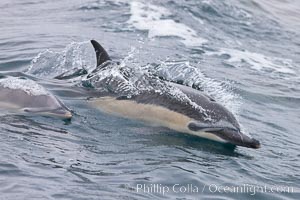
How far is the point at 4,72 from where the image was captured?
13.3m

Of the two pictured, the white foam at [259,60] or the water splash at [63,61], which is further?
the white foam at [259,60]

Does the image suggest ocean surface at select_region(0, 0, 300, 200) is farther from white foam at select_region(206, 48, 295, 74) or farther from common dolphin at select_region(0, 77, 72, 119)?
common dolphin at select_region(0, 77, 72, 119)

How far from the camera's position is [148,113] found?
10.2 meters

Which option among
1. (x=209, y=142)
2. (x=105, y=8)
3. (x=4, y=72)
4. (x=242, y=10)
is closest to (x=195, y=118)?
(x=209, y=142)

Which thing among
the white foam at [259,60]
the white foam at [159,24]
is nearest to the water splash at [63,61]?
the white foam at [159,24]

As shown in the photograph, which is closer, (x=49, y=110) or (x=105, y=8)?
(x=49, y=110)

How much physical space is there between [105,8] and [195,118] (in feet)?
39.0

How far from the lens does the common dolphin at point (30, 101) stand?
31.9 ft

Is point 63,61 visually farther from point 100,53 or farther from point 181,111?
point 181,111

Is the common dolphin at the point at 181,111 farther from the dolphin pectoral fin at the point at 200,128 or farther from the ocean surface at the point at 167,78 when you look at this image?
the ocean surface at the point at 167,78

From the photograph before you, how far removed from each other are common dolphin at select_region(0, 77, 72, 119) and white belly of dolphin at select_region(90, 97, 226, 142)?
0.83 m

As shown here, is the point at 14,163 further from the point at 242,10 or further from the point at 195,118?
the point at 242,10

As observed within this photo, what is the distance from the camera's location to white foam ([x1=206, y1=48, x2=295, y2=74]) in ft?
55.5

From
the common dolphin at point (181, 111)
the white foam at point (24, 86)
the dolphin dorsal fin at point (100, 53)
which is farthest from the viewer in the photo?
the dolphin dorsal fin at point (100, 53)
